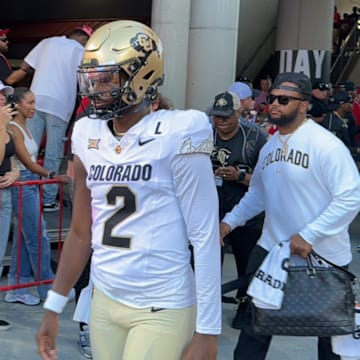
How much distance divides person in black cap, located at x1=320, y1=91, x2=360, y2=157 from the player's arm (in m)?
6.58

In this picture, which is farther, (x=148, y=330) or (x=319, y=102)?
(x=319, y=102)

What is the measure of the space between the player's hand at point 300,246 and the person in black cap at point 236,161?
6.23ft

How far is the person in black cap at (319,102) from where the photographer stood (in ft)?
26.9

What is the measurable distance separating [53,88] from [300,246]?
4816 mm

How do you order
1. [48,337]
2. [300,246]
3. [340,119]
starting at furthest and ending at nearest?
[340,119], [300,246], [48,337]

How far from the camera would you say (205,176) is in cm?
237

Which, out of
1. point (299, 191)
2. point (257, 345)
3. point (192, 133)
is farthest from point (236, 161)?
point (192, 133)

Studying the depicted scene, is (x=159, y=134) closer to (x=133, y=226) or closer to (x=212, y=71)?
(x=133, y=226)

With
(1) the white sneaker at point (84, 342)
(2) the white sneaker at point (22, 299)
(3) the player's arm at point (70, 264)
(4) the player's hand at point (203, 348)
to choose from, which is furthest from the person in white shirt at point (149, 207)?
(2) the white sneaker at point (22, 299)

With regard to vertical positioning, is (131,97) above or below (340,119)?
above

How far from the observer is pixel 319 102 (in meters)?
8.73

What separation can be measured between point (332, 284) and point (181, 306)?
1490mm

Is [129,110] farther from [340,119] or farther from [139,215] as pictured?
[340,119]

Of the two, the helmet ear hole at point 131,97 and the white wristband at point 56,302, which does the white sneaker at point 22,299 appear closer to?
the white wristband at point 56,302
